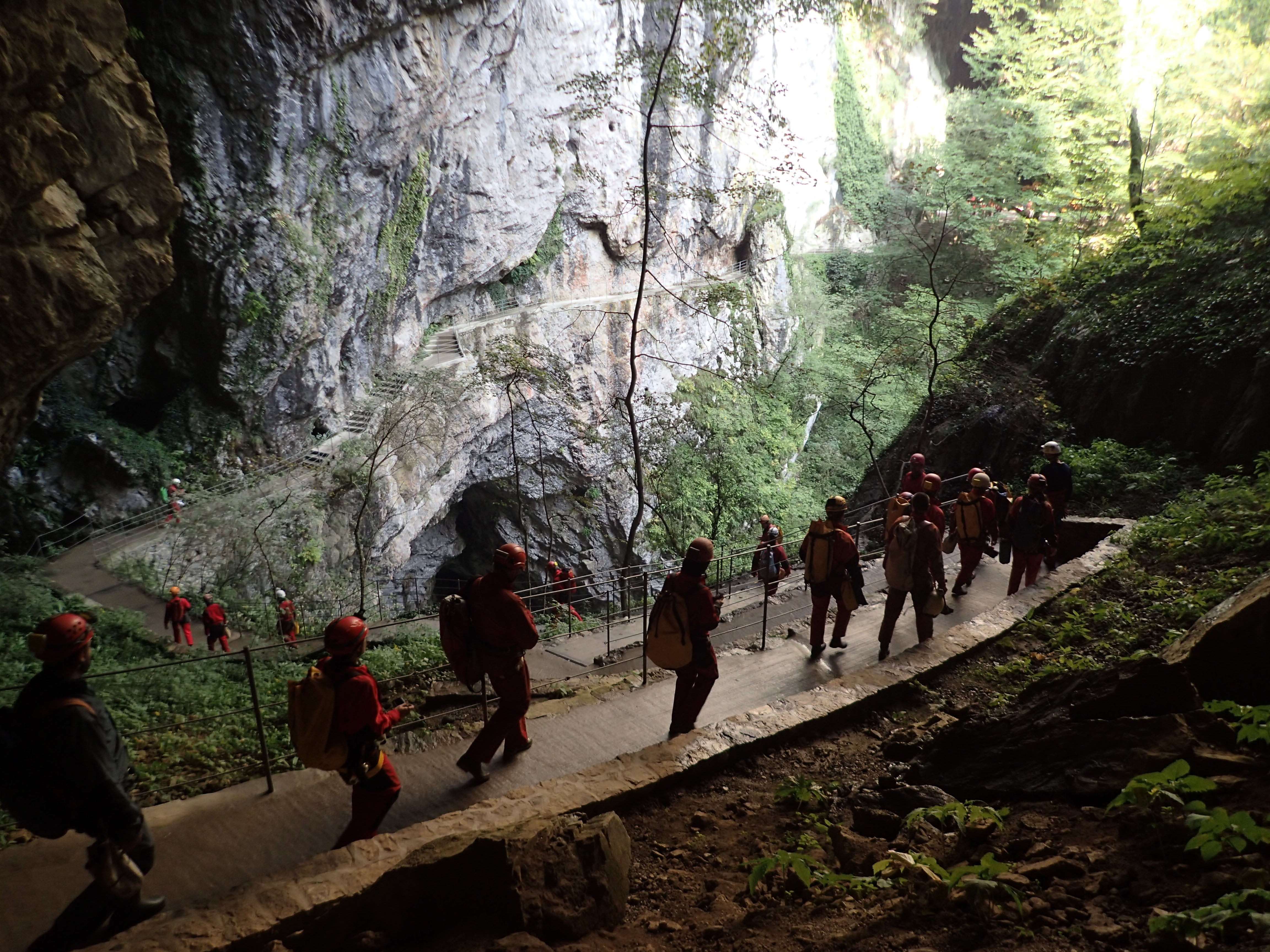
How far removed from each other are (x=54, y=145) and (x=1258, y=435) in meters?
13.7

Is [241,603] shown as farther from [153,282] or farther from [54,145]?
[54,145]

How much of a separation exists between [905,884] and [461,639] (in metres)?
2.59

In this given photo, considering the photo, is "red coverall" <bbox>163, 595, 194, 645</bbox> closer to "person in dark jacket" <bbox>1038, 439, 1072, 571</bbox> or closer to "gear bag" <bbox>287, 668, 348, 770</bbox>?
"gear bag" <bbox>287, 668, 348, 770</bbox>

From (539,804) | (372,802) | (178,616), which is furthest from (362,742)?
(178,616)

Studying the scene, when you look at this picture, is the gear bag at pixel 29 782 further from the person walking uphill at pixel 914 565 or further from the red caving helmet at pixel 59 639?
the person walking uphill at pixel 914 565

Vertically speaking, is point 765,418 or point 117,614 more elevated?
point 765,418

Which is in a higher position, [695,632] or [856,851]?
[695,632]

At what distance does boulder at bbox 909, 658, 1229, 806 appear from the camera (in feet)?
9.21

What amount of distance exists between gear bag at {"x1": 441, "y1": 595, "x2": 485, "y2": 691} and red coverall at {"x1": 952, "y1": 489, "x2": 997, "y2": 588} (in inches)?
231

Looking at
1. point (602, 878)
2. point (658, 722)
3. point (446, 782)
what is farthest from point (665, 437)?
point (602, 878)

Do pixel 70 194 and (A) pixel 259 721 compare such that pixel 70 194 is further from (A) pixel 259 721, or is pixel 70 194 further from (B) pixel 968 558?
(B) pixel 968 558

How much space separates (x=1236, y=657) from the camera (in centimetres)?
334

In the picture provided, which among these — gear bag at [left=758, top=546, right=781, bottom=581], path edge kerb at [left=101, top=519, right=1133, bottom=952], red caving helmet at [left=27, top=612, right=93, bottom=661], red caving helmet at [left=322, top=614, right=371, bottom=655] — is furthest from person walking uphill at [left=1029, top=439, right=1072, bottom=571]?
red caving helmet at [left=27, top=612, right=93, bottom=661]

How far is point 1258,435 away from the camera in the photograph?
9141mm
